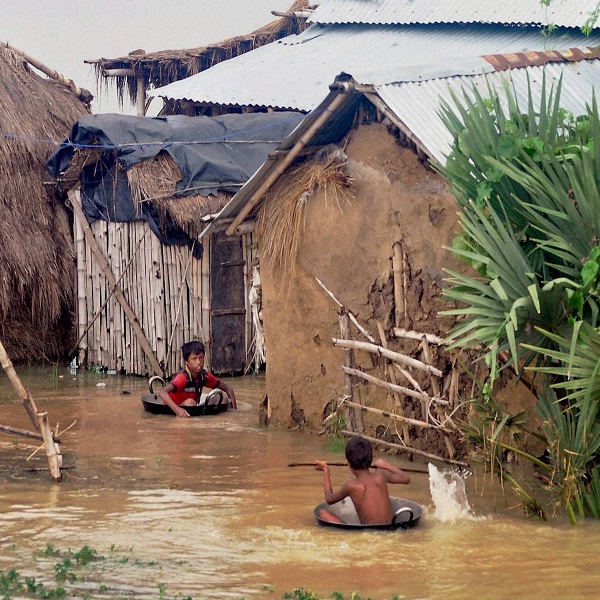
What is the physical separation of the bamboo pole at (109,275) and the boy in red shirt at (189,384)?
230 cm

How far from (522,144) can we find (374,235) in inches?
105

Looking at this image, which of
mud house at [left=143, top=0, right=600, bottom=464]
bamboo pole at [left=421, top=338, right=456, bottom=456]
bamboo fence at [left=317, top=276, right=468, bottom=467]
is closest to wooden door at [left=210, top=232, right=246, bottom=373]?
mud house at [left=143, top=0, right=600, bottom=464]

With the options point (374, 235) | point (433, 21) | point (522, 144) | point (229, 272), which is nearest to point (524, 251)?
point (522, 144)

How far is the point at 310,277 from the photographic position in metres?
10.7

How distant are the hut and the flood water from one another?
3.87 metres

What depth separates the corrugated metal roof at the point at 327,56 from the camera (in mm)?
16953

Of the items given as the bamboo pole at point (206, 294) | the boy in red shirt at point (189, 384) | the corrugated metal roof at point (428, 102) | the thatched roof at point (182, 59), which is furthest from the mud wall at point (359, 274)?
the thatched roof at point (182, 59)

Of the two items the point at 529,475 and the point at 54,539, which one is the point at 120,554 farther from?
the point at 529,475

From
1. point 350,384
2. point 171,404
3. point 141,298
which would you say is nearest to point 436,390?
point 350,384

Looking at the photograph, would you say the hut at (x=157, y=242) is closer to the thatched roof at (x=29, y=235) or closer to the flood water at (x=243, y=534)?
the thatched roof at (x=29, y=235)

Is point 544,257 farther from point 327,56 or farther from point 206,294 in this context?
point 327,56

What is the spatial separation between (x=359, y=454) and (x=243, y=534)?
34.9 inches

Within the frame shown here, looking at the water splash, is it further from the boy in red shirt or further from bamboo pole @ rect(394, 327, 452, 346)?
the boy in red shirt

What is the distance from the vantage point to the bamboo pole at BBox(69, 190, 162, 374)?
14.7 meters
